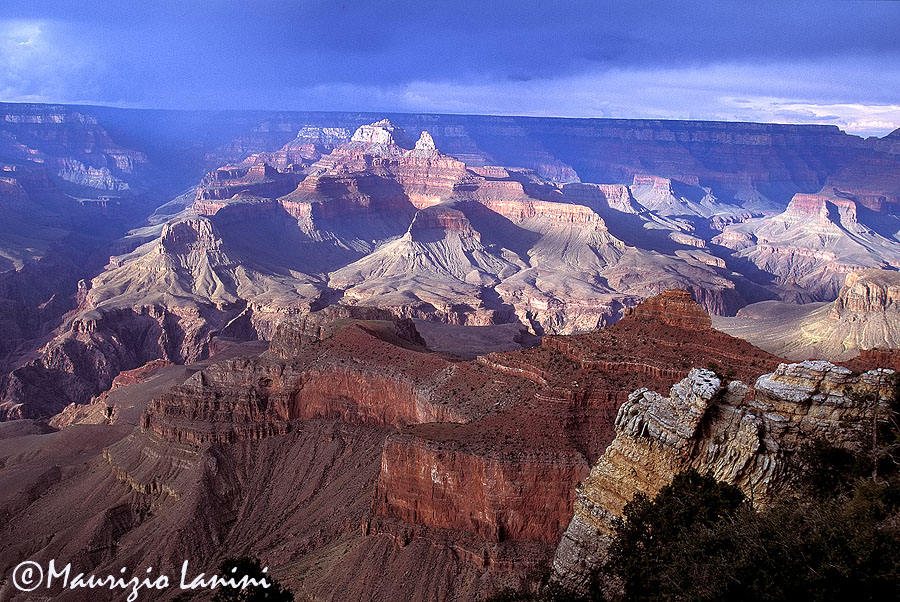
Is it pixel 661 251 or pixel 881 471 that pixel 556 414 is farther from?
pixel 661 251

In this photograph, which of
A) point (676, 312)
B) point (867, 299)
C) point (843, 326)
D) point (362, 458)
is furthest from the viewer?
point (867, 299)

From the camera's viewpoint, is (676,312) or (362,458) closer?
(676,312)

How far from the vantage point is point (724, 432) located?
68.0 ft

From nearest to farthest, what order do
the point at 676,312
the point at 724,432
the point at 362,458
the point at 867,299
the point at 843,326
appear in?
1. the point at 724,432
2. the point at 676,312
3. the point at 362,458
4. the point at 843,326
5. the point at 867,299

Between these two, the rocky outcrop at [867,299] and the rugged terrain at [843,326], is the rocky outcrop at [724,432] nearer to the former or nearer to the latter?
the rugged terrain at [843,326]

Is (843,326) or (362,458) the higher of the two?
(362,458)

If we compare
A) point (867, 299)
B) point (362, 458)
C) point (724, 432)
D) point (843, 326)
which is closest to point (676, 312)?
point (724, 432)

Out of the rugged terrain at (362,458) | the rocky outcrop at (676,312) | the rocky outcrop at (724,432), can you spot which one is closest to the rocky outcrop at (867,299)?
the rocky outcrop at (676,312)

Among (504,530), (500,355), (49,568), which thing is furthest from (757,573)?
(49,568)

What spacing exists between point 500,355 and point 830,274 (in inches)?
6216

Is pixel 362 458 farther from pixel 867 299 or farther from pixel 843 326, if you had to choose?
pixel 867 299

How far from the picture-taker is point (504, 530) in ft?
105

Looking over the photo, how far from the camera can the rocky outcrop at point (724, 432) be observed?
67.5 feet

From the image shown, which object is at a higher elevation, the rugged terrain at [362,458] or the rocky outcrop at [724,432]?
the rocky outcrop at [724,432]
